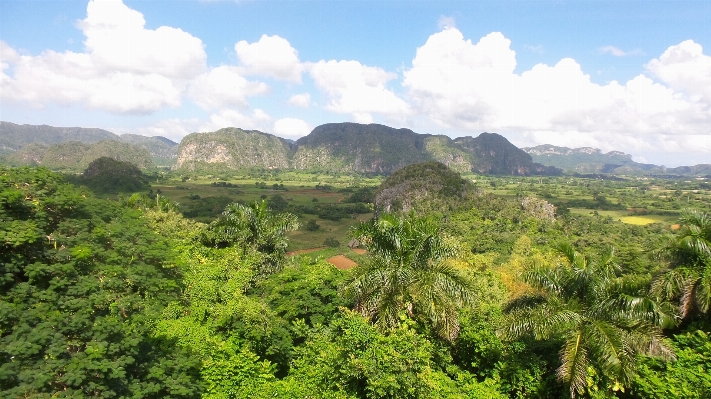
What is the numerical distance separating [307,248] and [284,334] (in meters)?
44.1

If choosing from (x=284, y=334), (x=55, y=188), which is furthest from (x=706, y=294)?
(x=55, y=188)

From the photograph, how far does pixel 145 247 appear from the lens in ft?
38.4

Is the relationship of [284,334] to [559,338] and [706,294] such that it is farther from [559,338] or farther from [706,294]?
[706,294]

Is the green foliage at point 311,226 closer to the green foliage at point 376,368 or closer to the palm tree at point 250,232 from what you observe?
the palm tree at point 250,232

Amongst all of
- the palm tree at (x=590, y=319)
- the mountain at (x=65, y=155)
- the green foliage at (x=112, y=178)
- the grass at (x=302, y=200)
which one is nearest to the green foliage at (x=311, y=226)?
the grass at (x=302, y=200)

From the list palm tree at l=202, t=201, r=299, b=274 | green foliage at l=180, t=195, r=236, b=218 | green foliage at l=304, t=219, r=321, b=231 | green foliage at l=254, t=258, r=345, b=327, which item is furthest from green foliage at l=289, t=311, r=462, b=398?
green foliage at l=180, t=195, r=236, b=218

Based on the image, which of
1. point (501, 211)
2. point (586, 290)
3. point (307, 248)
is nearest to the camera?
point (586, 290)

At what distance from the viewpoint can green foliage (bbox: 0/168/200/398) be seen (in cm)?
627

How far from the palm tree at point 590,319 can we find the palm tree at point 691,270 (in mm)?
721

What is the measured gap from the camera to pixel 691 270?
10516mm

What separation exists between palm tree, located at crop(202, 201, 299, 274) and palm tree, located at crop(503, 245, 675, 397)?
12406 millimetres

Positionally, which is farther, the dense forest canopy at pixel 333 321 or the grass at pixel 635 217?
the grass at pixel 635 217

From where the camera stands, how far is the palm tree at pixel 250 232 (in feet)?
63.0

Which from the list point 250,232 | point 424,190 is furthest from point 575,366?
point 424,190
